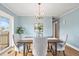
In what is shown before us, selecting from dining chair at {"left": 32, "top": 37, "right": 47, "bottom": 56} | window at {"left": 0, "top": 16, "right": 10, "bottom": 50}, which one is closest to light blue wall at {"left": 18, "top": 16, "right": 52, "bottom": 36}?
window at {"left": 0, "top": 16, "right": 10, "bottom": 50}

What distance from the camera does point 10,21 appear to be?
21.9 feet

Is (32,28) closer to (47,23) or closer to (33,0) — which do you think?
(47,23)

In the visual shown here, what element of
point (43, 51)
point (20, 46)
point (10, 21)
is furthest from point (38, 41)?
point (10, 21)

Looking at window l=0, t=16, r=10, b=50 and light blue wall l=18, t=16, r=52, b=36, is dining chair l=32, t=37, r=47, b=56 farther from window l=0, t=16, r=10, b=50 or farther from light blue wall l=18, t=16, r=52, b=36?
light blue wall l=18, t=16, r=52, b=36

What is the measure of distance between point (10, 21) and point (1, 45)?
4.98 feet

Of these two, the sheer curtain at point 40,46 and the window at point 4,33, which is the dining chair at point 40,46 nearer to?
the sheer curtain at point 40,46

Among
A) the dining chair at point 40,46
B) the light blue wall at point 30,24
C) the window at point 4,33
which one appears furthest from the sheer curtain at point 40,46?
the light blue wall at point 30,24

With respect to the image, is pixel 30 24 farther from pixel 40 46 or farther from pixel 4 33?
pixel 40 46

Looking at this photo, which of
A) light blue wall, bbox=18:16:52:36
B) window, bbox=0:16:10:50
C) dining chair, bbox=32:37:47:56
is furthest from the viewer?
light blue wall, bbox=18:16:52:36

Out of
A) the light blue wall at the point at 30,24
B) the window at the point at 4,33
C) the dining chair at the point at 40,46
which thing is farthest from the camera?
the light blue wall at the point at 30,24

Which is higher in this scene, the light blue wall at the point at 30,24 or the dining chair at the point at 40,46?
the light blue wall at the point at 30,24

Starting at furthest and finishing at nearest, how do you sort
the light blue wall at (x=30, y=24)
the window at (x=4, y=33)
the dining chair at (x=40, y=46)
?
the light blue wall at (x=30, y=24)
the window at (x=4, y=33)
the dining chair at (x=40, y=46)

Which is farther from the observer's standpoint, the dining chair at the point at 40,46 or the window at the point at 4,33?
the window at the point at 4,33

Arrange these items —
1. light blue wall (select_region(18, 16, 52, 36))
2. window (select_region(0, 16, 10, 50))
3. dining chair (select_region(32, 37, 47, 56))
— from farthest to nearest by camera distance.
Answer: light blue wall (select_region(18, 16, 52, 36))
window (select_region(0, 16, 10, 50))
dining chair (select_region(32, 37, 47, 56))
